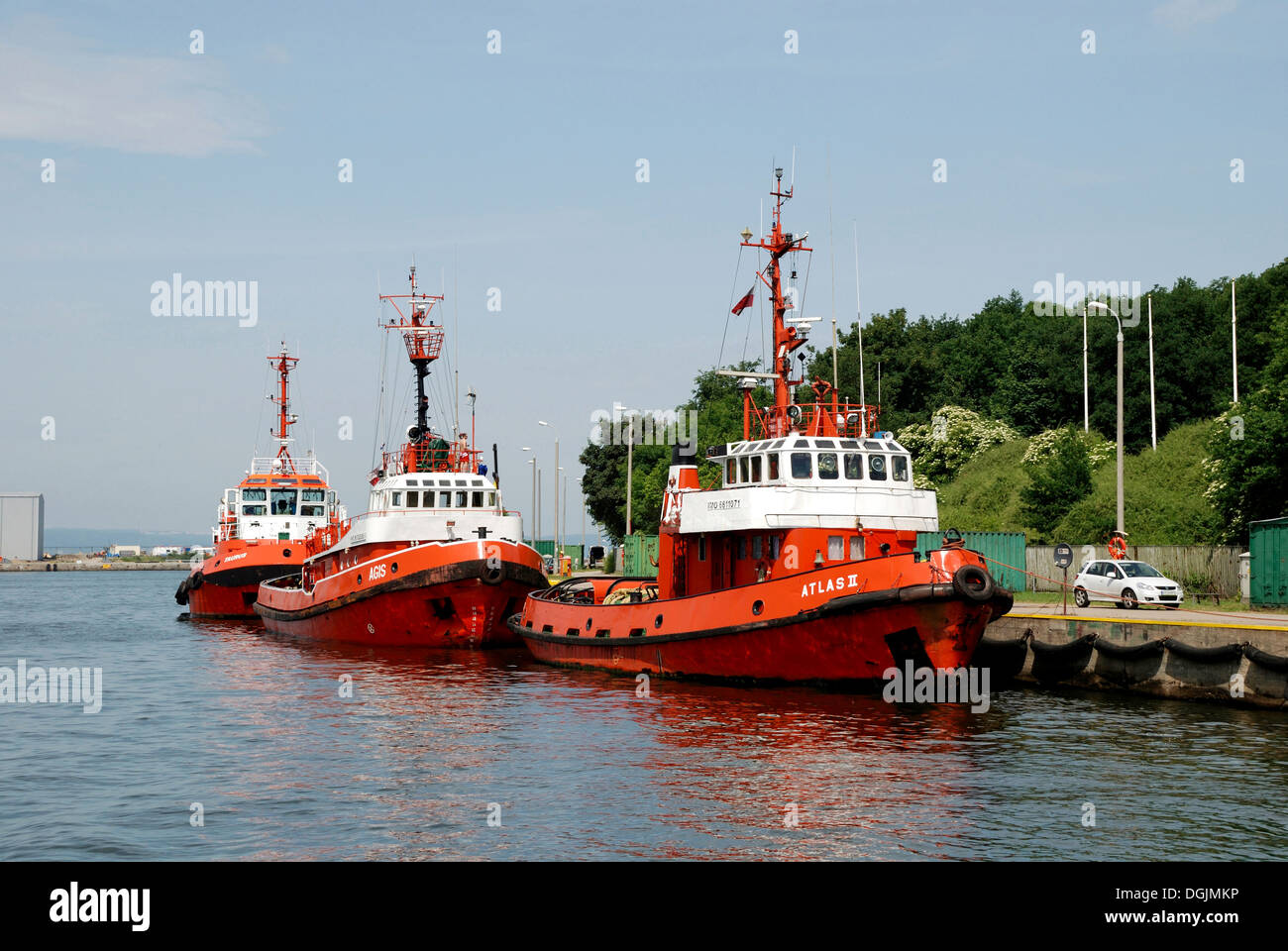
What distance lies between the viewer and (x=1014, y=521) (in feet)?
174

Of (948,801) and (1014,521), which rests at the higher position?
(1014,521)

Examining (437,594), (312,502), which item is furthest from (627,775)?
(312,502)

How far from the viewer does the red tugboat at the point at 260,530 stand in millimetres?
54625

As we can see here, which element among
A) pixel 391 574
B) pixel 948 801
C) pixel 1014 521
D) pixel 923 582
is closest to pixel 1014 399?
pixel 1014 521

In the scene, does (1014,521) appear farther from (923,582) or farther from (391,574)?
(923,582)

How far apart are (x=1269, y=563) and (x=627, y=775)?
20.0m

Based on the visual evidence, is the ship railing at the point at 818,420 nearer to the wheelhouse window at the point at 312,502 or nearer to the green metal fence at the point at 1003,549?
the green metal fence at the point at 1003,549

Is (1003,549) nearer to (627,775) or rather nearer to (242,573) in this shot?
(627,775)

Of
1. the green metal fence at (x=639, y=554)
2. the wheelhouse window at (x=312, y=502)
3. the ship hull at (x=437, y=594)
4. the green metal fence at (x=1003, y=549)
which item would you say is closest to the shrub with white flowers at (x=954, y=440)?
the green metal fence at (x=639, y=554)

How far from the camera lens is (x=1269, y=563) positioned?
1169 inches

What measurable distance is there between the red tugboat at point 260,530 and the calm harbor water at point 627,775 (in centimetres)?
2732

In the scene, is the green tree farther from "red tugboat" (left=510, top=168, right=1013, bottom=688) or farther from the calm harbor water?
the calm harbor water
